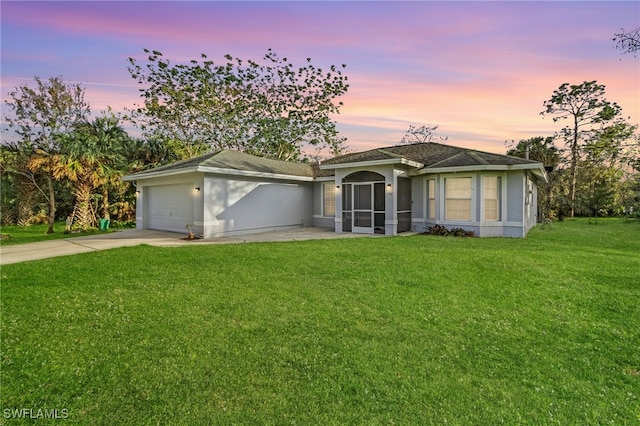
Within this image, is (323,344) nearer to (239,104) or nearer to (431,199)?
(431,199)

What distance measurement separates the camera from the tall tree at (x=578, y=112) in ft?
88.2

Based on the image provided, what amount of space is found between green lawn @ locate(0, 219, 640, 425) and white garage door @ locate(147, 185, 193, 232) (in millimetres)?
6974

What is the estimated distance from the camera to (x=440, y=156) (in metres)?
15.8

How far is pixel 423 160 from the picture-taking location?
51.6 feet

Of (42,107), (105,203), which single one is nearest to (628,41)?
(105,203)

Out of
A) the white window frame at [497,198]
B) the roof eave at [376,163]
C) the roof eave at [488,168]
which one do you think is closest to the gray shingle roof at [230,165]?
the roof eave at [376,163]

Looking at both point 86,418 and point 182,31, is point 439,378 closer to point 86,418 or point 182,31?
point 86,418

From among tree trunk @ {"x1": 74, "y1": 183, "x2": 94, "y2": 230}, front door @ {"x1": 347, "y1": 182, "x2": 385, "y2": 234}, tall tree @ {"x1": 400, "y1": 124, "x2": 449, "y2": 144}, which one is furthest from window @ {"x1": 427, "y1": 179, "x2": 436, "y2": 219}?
tall tree @ {"x1": 400, "y1": 124, "x2": 449, "y2": 144}

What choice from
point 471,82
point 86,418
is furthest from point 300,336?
point 471,82

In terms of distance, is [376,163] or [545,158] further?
[545,158]

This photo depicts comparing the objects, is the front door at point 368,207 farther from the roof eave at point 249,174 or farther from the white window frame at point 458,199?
the roof eave at point 249,174

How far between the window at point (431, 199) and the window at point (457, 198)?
573mm

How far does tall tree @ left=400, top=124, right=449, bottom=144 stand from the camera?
3406 cm

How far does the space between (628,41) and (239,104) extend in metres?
23.3
